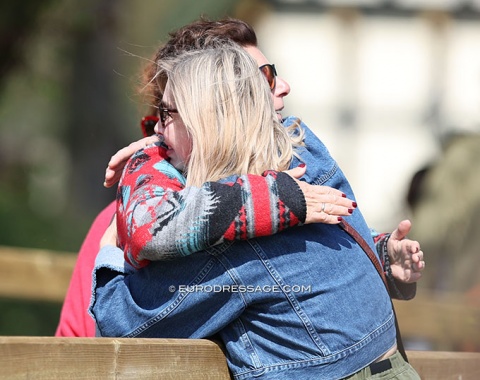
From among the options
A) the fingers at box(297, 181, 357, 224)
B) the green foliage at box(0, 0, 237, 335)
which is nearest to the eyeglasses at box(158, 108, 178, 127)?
the fingers at box(297, 181, 357, 224)

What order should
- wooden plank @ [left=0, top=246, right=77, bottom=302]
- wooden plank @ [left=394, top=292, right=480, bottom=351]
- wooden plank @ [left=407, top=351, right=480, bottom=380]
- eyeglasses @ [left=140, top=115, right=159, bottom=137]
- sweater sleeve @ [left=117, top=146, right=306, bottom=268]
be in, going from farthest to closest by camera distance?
wooden plank @ [left=0, top=246, right=77, bottom=302] → wooden plank @ [left=394, top=292, right=480, bottom=351] → eyeglasses @ [left=140, top=115, right=159, bottom=137] → wooden plank @ [left=407, top=351, right=480, bottom=380] → sweater sleeve @ [left=117, top=146, right=306, bottom=268]

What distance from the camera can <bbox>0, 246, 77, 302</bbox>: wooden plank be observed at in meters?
5.25

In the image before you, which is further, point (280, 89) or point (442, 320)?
point (442, 320)

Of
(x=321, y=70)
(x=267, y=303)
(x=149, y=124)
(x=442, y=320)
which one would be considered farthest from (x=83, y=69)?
(x=267, y=303)

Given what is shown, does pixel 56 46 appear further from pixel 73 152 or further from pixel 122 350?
pixel 122 350

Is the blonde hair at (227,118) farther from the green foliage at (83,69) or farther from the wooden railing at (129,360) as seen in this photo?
the green foliage at (83,69)

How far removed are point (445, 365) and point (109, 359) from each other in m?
0.98

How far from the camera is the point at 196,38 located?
208 cm

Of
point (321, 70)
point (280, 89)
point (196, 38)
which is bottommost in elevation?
point (321, 70)

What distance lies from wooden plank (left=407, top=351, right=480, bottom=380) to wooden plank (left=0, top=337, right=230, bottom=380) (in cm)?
59

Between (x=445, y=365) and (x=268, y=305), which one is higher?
(x=268, y=305)

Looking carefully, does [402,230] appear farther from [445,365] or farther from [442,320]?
[442,320]

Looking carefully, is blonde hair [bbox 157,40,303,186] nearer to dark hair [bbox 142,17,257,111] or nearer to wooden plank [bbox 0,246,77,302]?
dark hair [bbox 142,17,257,111]

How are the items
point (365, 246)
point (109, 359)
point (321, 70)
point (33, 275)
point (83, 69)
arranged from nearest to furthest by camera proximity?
point (109, 359), point (365, 246), point (33, 275), point (83, 69), point (321, 70)
